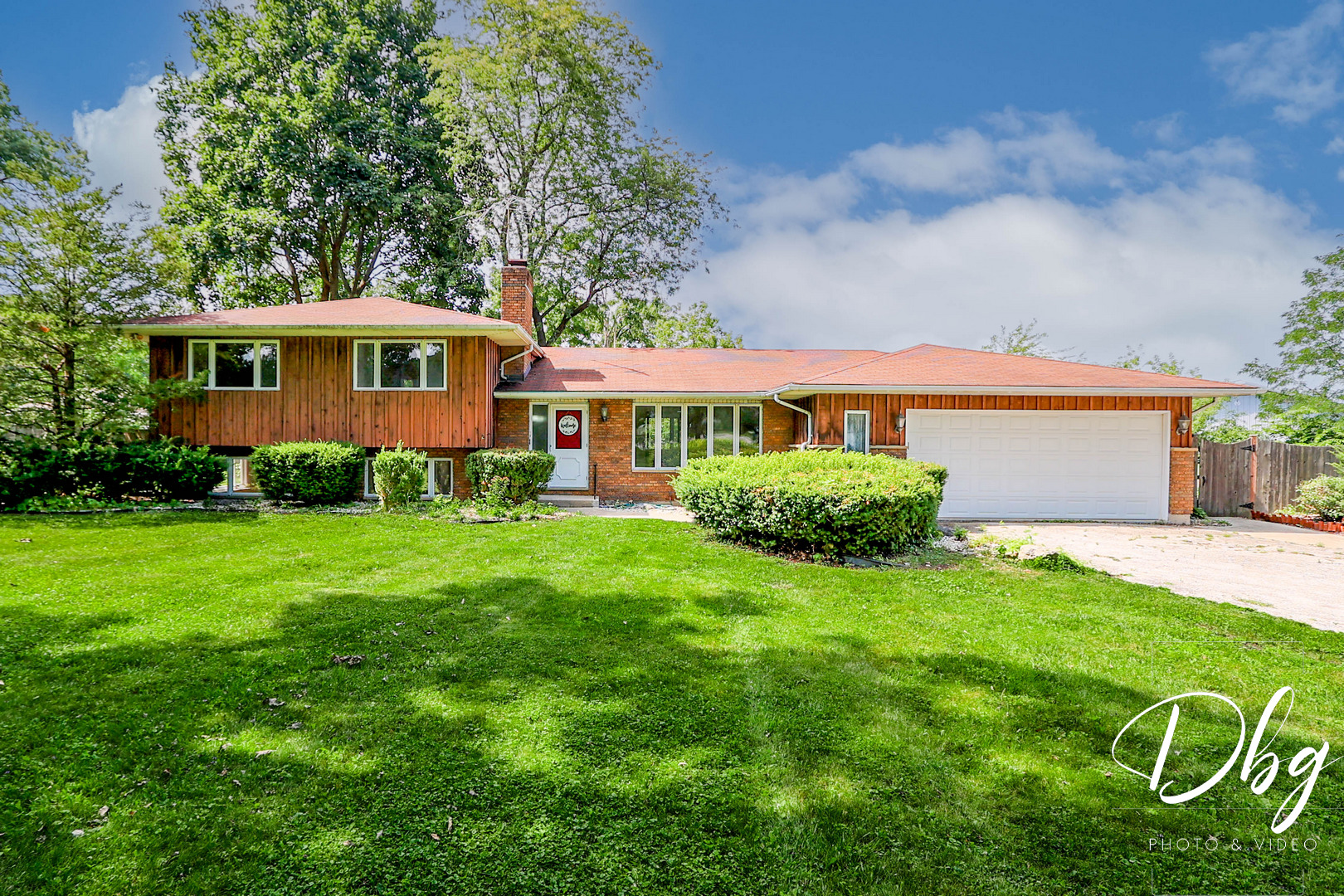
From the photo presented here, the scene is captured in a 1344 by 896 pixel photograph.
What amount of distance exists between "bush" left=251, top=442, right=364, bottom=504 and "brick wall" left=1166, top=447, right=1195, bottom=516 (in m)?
15.4

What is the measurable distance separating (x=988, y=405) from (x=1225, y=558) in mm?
4340

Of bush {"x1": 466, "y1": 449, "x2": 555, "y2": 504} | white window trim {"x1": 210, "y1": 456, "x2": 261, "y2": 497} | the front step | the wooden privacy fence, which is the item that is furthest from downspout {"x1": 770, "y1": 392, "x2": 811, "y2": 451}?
white window trim {"x1": 210, "y1": 456, "x2": 261, "y2": 497}

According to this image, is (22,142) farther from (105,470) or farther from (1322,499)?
(1322,499)

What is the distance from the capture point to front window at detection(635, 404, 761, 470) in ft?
45.2

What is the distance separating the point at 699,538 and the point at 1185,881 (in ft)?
21.3

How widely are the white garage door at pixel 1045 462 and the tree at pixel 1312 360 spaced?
1078 centimetres

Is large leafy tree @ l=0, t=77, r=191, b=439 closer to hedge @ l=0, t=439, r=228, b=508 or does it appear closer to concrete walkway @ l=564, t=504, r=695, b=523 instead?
hedge @ l=0, t=439, r=228, b=508

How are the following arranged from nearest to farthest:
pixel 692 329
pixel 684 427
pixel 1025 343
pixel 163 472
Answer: pixel 163 472 → pixel 684 427 → pixel 1025 343 → pixel 692 329

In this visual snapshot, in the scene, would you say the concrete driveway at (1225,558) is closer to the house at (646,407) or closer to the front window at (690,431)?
the house at (646,407)

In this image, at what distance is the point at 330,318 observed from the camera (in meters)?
12.6

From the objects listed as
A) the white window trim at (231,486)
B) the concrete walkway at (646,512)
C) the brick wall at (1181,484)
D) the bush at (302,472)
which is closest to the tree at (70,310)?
the white window trim at (231,486)

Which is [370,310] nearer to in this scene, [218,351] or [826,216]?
[218,351]

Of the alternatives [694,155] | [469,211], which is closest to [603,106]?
Result: [694,155]

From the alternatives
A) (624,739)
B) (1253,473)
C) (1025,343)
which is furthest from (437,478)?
(1025,343)
